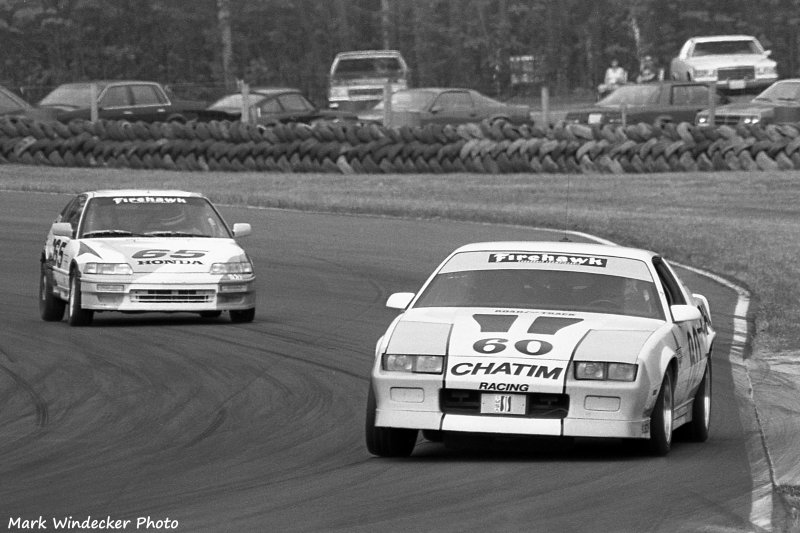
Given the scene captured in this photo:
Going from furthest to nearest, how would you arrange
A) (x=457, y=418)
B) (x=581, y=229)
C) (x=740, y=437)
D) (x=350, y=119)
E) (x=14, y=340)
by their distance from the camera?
1. (x=350, y=119)
2. (x=581, y=229)
3. (x=14, y=340)
4. (x=740, y=437)
5. (x=457, y=418)

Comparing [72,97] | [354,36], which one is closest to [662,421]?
[72,97]

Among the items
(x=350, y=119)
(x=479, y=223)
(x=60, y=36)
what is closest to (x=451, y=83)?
(x=60, y=36)

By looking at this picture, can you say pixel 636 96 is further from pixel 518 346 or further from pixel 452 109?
pixel 518 346

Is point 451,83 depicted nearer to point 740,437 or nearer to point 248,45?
point 248,45

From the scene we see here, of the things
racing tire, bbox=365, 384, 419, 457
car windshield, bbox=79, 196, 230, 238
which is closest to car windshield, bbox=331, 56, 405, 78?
car windshield, bbox=79, 196, 230, 238

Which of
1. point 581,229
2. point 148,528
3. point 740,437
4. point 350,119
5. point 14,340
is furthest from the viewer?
point 350,119

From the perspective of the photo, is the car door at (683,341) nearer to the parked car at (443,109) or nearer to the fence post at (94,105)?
the parked car at (443,109)

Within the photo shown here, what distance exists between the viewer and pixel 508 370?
8367 mm

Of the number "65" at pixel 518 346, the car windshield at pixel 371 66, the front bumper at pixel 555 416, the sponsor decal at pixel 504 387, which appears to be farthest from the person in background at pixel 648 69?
the sponsor decal at pixel 504 387

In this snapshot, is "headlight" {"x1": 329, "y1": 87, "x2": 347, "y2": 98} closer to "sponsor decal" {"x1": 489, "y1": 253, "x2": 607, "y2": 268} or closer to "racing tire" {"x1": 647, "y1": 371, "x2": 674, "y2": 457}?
"sponsor decal" {"x1": 489, "y1": 253, "x2": 607, "y2": 268}

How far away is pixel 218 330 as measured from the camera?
1460cm

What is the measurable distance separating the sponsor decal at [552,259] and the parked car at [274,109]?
89.6 feet

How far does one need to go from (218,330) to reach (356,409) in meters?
4.36

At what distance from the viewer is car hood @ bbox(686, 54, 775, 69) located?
1737 inches
